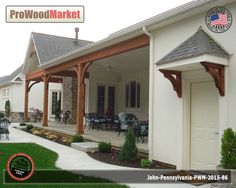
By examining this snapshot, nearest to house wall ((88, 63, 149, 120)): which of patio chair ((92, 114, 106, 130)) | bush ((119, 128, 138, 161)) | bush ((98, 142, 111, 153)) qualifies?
patio chair ((92, 114, 106, 130))

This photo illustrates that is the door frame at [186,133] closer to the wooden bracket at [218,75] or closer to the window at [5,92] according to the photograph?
the wooden bracket at [218,75]

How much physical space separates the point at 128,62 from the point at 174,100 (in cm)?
800

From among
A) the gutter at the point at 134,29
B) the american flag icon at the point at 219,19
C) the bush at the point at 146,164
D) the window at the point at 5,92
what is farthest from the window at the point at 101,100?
the window at the point at 5,92

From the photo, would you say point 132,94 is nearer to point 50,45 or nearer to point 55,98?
point 50,45

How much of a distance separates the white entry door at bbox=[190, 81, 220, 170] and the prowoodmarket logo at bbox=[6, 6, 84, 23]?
3.02m

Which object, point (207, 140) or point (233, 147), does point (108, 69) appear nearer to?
point (207, 140)

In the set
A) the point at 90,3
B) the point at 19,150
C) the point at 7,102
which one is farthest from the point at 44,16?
the point at 7,102

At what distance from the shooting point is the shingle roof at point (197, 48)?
20.3 feet

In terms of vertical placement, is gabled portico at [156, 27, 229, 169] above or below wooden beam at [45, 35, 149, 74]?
below

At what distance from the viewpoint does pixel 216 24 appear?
6578 millimetres

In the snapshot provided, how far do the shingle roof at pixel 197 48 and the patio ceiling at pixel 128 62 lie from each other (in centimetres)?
571

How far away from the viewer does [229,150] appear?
5504 millimetres

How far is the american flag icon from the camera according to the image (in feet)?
21.0

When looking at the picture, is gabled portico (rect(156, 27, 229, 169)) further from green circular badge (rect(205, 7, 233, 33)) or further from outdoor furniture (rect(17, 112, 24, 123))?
outdoor furniture (rect(17, 112, 24, 123))
